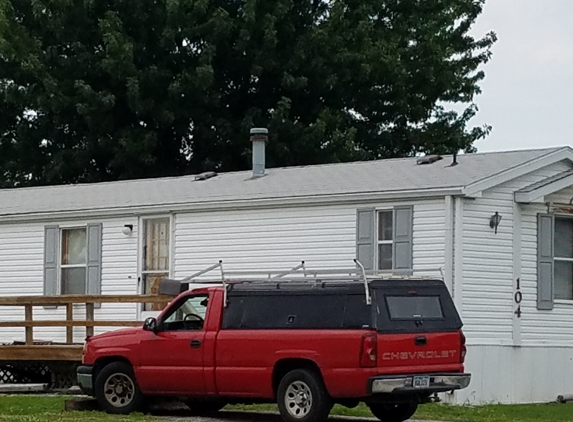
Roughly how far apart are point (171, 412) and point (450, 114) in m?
24.8

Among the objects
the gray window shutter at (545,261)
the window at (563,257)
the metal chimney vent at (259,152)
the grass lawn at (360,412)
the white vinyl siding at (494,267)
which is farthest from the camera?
the metal chimney vent at (259,152)

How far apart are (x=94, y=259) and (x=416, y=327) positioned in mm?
10620

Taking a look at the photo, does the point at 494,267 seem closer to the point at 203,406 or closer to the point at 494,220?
the point at 494,220

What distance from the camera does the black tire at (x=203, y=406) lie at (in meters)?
18.3

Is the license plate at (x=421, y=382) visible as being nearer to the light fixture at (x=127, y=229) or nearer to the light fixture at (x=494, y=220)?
the light fixture at (x=494, y=220)

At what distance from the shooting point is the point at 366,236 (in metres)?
21.8

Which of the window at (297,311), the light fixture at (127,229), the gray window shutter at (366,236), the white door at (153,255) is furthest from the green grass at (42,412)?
the gray window shutter at (366,236)

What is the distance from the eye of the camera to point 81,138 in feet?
134

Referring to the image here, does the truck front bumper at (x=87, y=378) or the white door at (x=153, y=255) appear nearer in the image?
the truck front bumper at (x=87, y=378)

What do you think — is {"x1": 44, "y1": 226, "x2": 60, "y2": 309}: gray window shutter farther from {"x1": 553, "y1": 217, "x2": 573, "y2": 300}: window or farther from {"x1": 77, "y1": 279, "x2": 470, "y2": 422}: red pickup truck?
{"x1": 553, "y1": 217, "x2": 573, "y2": 300}: window

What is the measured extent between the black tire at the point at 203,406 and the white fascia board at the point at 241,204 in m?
4.73

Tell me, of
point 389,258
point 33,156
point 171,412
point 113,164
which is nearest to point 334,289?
point 171,412

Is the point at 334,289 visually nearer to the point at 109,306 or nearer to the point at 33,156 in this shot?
the point at 109,306

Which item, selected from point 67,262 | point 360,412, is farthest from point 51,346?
point 360,412
